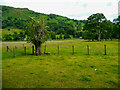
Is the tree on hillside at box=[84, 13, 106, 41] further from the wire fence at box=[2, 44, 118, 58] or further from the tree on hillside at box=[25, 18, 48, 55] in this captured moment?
the tree on hillside at box=[25, 18, 48, 55]

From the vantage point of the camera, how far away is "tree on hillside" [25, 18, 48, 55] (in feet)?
68.1

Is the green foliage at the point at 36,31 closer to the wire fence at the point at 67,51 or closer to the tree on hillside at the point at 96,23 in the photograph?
the wire fence at the point at 67,51

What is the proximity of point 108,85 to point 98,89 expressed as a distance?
3.45ft

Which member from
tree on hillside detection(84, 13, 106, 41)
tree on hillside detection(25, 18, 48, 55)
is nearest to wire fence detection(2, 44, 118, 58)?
tree on hillside detection(25, 18, 48, 55)

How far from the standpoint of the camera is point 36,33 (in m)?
21.2

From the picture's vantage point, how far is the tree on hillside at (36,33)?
20750 millimetres

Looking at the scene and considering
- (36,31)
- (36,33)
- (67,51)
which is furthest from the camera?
(67,51)

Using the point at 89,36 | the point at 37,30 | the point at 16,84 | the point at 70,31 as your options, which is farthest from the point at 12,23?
the point at 16,84

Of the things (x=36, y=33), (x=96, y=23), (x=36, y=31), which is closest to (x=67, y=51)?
(x=36, y=33)

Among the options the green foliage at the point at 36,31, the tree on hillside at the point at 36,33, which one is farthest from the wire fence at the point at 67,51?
the green foliage at the point at 36,31

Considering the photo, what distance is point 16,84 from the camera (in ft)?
24.0

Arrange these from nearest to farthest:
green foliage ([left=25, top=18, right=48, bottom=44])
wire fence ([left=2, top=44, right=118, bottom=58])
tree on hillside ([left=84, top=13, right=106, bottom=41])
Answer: green foliage ([left=25, top=18, right=48, bottom=44]), wire fence ([left=2, top=44, right=118, bottom=58]), tree on hillside ([left=84, top=13, right=106, bottom=41])

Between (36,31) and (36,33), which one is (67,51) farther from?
(36,31)

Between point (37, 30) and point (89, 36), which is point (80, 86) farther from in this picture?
point (89, 36)
